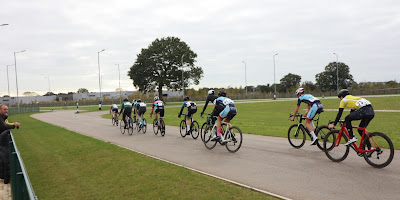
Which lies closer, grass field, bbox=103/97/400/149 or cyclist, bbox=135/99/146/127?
grass field, bbox=103/97/400/149

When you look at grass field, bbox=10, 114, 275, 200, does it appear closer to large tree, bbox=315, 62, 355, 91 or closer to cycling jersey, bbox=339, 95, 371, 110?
cycling jersey, bbox=339, 95, 371, 110

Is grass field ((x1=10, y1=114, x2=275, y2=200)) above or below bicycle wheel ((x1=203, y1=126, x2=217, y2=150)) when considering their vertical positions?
below

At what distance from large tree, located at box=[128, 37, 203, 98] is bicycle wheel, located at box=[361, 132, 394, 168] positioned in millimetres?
53582

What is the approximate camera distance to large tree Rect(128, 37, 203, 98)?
6084 cm

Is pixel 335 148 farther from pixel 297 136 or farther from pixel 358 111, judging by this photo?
pixel 297 136

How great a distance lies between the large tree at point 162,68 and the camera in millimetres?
60844

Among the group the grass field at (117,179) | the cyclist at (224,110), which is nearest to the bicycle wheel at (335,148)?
the cyclist at (224,110)

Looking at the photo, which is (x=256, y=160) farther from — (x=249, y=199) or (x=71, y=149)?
(x=71, y=149)

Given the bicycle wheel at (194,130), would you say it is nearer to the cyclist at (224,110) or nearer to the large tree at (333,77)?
the cyclist at (224,110)

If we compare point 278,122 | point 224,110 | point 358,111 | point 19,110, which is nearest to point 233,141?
point 224,110

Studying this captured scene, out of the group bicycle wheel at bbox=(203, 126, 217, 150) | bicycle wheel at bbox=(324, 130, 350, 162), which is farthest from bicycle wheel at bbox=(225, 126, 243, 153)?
bicycle wheel at bbox=(324, 130, 350, 162)

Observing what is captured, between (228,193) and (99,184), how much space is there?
306 cm

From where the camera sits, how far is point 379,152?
687 cm

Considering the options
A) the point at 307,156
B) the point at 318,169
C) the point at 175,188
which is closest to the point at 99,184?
the point at 175,188
